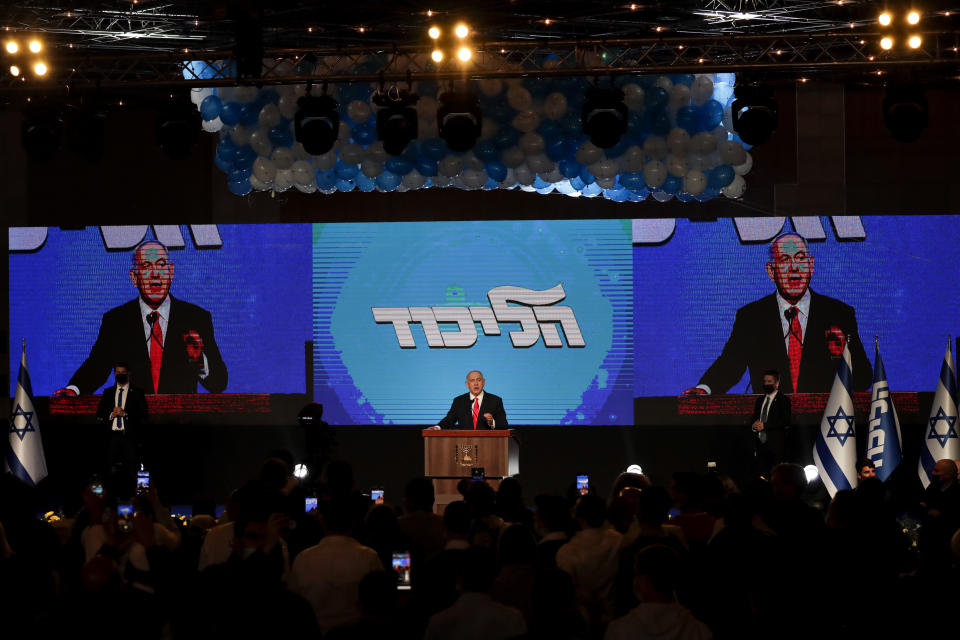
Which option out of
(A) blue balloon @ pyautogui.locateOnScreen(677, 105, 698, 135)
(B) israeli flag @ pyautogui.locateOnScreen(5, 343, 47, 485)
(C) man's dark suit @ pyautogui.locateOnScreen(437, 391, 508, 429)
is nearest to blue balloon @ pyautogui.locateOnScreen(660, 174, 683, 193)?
(A) blue balloon @ pyautogui.locateOnScreen(677, 105, 698, 135)

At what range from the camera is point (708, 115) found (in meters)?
11.1

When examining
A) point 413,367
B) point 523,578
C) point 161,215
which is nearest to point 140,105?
point 161,215

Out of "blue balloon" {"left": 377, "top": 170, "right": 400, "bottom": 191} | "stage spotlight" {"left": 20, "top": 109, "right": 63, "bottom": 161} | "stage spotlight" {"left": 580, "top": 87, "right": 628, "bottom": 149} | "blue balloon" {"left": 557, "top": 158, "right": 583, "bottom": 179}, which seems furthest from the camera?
"blue balloon" {"left": 377, "top": 170, "right": 400, "bottom": 191}

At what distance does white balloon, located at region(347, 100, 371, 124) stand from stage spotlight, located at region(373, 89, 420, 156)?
0.61m

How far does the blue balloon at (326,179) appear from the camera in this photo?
1155 centimetres

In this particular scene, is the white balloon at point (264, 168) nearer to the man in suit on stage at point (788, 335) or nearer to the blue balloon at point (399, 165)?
the blue balloon at point (399, 165)

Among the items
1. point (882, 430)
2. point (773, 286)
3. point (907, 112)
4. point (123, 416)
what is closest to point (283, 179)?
point (123, 416)

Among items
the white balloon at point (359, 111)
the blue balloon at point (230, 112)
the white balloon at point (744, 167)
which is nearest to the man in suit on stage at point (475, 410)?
the white balloon at point (359, 111)

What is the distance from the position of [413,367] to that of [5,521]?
8031 mm

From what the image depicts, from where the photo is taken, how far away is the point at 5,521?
621cm

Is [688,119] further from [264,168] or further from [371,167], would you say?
[264,168]

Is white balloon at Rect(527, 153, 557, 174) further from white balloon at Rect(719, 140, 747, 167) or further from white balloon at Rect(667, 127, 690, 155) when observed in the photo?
white balloon at Rect(719, 140, 747, 167)

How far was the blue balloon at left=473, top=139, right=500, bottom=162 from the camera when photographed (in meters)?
11.0

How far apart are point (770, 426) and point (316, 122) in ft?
19.7
